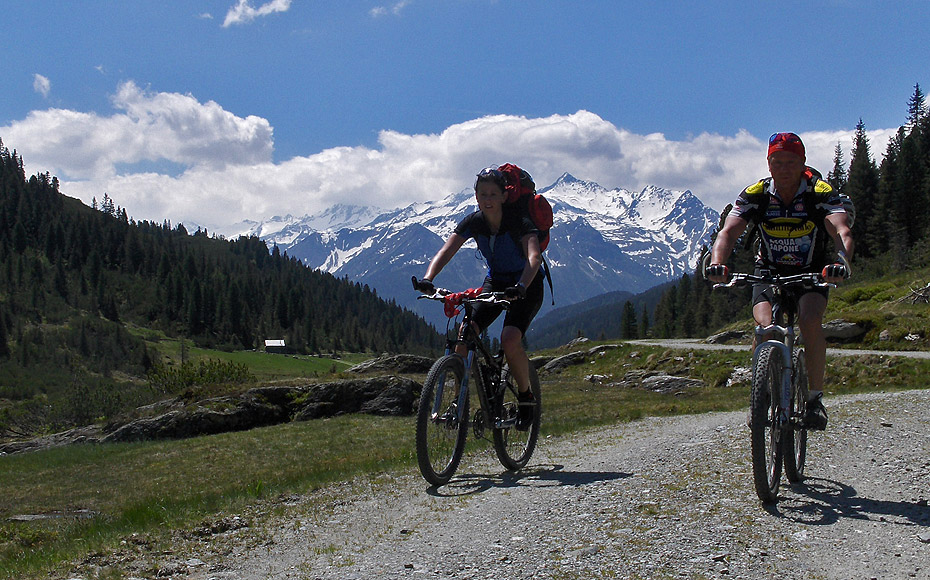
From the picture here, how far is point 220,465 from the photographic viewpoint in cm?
1833

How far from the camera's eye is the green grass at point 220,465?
7.14m

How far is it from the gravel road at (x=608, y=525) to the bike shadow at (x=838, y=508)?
17 millimetres

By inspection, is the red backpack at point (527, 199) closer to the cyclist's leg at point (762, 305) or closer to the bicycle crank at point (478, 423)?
the bicycle crank at point (478, 423)

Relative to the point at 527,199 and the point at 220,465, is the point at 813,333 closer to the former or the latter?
the point at 527,199

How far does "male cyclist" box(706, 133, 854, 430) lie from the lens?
594 centimetres

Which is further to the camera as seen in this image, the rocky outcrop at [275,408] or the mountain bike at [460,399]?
the rocky outcrop at [275,408]

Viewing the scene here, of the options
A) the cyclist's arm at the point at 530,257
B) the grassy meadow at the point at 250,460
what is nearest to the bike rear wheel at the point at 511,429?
the cyclist's arm at the point at 530,257

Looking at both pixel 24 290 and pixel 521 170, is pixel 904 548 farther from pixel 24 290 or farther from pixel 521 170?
pixel 24 290

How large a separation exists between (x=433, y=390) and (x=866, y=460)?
4490 mm

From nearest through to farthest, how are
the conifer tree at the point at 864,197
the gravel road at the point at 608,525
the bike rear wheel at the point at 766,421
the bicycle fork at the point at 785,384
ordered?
the gravel road at the point at 608,525 < the bike rear wheel at the point at 766,421 < the bicycle fork at the point at 785,384 < the conifer tree at the point at 864,197

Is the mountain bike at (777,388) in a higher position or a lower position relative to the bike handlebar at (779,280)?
lower

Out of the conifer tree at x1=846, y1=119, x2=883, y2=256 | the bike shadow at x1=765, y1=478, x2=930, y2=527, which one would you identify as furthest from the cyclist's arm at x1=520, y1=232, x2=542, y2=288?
the conifer tree at x1=846, y1=119, x2=883, y2=256

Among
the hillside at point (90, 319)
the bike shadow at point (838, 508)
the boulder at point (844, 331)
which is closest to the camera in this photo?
the bike shadow at point (838, 508)

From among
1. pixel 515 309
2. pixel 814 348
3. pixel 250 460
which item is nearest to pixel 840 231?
pixel 814 348
